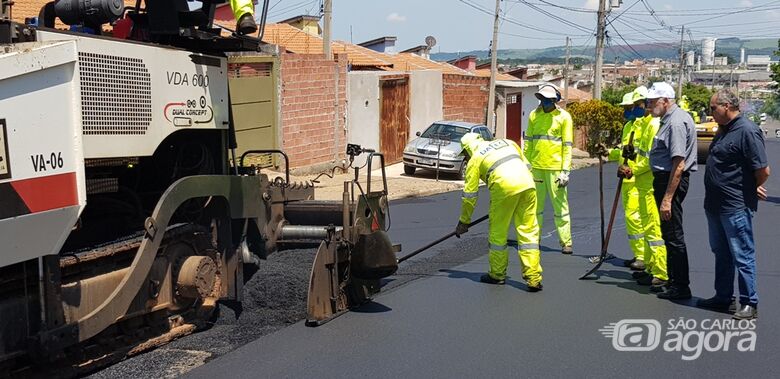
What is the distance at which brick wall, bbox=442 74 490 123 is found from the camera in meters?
27.8

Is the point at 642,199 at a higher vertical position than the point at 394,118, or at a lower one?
higher

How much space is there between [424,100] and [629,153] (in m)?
17.8

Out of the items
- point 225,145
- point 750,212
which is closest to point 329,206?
point 225,145

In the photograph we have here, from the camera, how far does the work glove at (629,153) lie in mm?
7953

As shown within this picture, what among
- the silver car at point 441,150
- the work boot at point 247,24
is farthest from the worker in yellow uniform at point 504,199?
the silver car at point 441,150

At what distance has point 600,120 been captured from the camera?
28.4 meters

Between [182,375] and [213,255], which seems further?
[213,255]

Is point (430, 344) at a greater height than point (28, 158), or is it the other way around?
point (28, 158)

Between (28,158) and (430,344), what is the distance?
8.99ft

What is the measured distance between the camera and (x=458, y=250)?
30.7ft

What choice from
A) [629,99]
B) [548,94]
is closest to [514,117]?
[548,94]

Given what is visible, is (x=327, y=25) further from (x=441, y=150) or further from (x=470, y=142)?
(x=470, y=142)

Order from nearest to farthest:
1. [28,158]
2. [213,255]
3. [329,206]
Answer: [28,158] < [213,255] < [329,206]

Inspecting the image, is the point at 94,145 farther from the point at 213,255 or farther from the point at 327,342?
the point at 327,342
